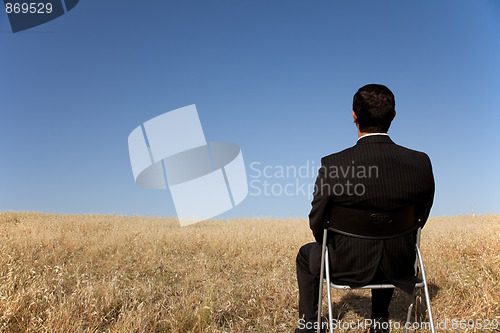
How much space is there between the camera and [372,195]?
2.72 metres

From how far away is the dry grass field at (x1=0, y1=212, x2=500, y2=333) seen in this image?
3664mm

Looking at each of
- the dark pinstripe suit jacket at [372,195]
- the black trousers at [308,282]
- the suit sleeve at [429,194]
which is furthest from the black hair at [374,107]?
the black trousers at [308,282]

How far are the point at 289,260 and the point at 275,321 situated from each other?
8.75 ft

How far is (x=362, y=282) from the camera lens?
2.91m

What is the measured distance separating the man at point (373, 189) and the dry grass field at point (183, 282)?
1547 mm

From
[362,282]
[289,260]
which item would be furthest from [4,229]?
[362,282]

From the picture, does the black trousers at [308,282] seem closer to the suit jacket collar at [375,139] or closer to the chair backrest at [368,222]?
the chair backrest at [368,222]

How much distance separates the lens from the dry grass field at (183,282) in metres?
3.66

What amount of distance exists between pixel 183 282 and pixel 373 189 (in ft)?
12.3

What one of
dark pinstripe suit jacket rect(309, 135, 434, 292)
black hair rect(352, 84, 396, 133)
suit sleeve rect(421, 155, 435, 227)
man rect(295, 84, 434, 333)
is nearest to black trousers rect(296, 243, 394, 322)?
man rect(295, 84, 434, 333)

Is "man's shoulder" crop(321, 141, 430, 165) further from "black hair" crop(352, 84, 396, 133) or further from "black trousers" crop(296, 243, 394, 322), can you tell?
"black trousers" crop(296, 243, 394, 322)
